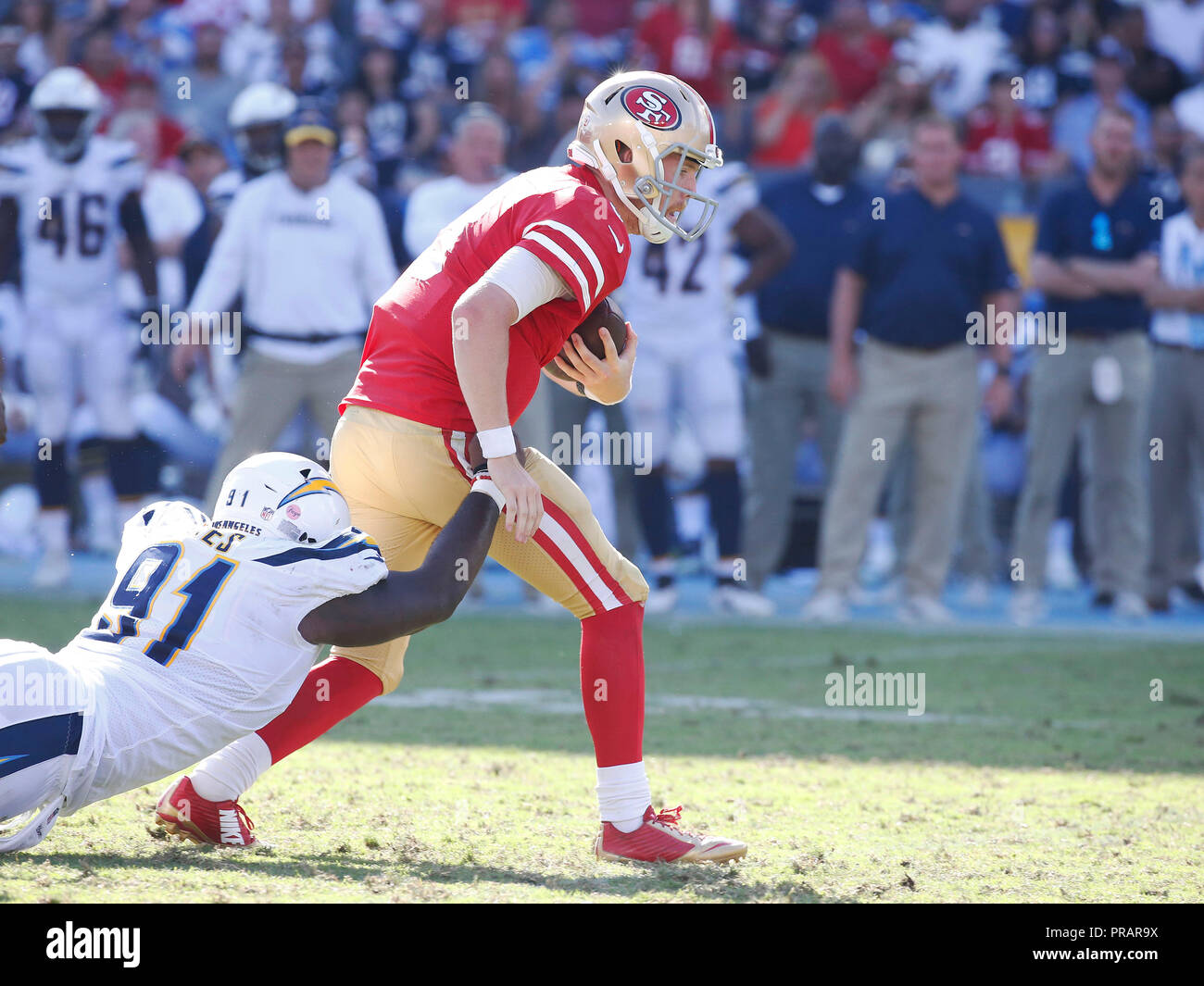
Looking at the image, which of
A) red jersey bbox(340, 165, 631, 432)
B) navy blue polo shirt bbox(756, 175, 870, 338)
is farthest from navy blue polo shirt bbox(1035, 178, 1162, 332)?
red jersey bbox(340, 165, 631, 432)

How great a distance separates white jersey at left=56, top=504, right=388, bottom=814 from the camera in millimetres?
3199

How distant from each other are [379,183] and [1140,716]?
7.33 m

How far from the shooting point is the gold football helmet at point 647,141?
348 cm

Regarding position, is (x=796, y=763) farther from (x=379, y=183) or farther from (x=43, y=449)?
(x=379, y=183)

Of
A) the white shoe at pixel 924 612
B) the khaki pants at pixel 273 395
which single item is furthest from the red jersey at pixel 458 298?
the white shoe at pixel 924 612

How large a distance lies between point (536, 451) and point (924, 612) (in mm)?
5212

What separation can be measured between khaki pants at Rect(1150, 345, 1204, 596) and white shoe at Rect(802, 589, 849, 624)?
196 cm

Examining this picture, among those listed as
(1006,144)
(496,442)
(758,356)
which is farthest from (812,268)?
(496,442)

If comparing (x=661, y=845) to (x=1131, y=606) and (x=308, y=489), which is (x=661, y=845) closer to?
(x=308, y=489)

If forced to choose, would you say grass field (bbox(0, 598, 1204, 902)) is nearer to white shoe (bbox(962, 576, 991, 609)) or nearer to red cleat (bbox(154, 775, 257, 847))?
red cleat (bbox(154, 775, 257, 847))

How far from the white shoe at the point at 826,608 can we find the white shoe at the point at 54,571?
3.93 m

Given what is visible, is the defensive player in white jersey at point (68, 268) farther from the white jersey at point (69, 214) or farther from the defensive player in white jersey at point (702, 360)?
the defensive player in white jersey at point (702, 360)

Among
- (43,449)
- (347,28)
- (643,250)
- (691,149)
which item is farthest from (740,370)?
(691,149)

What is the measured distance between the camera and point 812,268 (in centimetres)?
892
